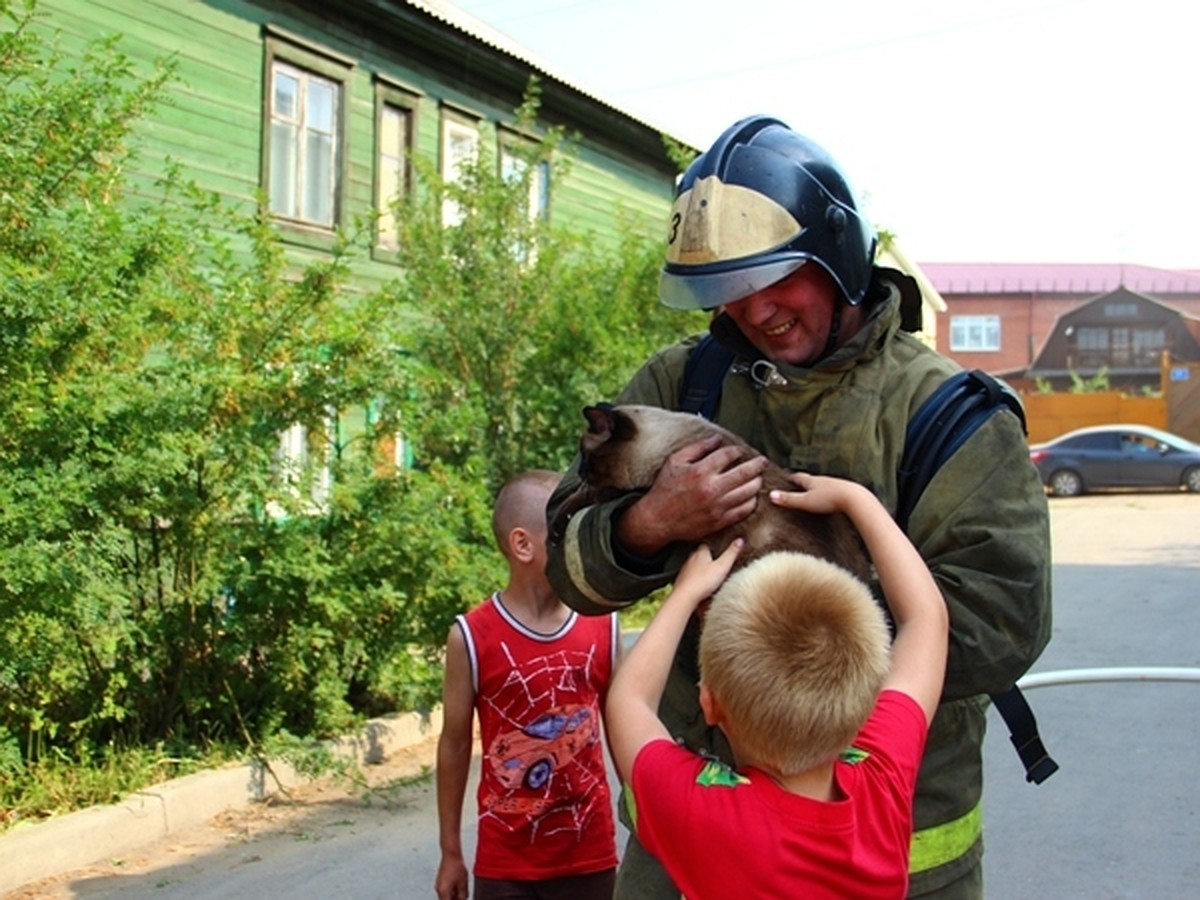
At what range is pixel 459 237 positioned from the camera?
35.9 feet

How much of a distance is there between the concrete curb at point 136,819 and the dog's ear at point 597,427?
13.0ft

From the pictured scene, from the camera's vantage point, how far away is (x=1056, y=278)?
65188 millimetres

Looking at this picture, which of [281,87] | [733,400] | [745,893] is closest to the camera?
[745,893]

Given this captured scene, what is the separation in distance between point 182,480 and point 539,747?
11.2 feet

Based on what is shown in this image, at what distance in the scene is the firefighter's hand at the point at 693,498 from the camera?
7.82 ft

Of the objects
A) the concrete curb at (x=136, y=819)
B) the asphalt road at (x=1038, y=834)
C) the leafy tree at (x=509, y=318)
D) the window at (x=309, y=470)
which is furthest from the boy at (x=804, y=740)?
the leafy tree at (x=509, y=318)

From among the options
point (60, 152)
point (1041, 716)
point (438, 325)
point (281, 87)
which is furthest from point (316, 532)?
point (281, 87)

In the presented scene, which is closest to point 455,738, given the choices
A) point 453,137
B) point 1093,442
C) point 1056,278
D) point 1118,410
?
point 453,137

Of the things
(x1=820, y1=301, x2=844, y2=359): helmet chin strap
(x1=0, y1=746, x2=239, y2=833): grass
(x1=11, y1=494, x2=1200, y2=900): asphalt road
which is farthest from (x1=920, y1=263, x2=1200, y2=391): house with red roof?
(x1=820, y1=301, x2=844, y2=359): helmet chin strap

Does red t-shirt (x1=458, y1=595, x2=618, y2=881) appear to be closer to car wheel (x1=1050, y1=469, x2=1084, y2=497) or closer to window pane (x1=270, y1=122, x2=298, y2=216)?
window pane (x1=270, y1=122, x2=298, y2=216)

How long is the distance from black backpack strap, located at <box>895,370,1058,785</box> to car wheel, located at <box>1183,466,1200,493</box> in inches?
1200

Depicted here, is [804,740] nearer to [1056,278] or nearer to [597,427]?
[597,427]

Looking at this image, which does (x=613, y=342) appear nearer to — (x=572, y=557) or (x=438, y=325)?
(x=438, y=325)

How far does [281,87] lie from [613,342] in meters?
5.58
